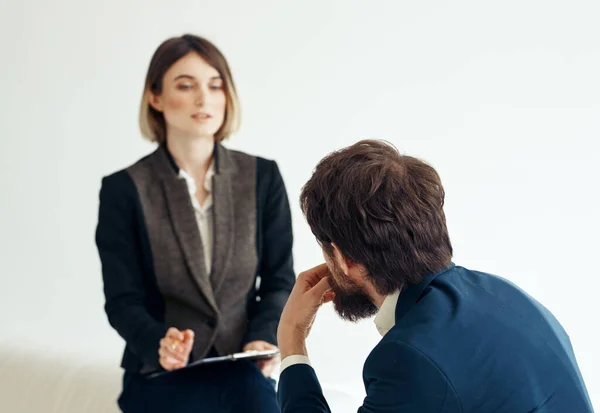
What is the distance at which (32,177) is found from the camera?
3.76 meters

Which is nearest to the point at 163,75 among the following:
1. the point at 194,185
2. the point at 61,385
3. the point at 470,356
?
the point at 194,185

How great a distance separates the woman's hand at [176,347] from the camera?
7.34ft

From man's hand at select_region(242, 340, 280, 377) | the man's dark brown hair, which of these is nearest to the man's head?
the man's dark brown hair

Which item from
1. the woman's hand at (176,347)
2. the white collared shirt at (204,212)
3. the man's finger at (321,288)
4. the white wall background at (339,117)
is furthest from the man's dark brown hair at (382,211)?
the white wall background at (339,117)

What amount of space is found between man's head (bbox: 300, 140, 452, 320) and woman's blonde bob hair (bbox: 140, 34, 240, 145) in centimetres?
70

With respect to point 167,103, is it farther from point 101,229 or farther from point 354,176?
point 354,176

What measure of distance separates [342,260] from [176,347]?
0.57m

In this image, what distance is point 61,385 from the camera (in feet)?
9.34

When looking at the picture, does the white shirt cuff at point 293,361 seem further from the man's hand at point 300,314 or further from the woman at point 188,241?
the woman at point 188,241

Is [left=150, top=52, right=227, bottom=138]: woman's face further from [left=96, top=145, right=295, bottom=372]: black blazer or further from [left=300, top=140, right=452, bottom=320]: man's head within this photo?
[left=300, top=140, right=452, bottom=320]: man's head

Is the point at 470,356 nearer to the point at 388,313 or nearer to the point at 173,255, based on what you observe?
the point at 388,313

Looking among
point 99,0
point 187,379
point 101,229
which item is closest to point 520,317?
point 187,379

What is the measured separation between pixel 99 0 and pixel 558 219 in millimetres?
1864

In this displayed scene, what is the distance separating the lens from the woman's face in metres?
2.40
